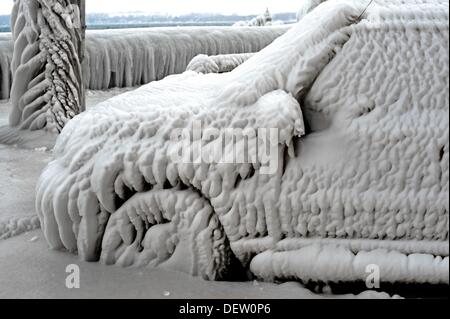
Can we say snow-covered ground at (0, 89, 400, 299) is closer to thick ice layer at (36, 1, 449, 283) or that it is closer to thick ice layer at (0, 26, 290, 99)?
thick ice layer at (36, 1, 449, 283)

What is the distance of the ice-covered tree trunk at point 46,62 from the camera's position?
2543 mm

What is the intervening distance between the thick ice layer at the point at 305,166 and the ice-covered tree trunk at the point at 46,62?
62.9 inches

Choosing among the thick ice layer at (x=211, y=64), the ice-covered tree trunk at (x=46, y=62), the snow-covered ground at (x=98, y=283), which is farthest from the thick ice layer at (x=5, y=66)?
the snow-covered ground at (x=98, y=283)

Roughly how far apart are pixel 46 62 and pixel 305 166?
1963mm

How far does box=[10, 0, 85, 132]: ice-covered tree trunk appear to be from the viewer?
8.34 feet

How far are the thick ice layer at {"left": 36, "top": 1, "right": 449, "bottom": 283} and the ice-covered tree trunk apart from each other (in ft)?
5.24

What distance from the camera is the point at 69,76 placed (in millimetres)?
2645

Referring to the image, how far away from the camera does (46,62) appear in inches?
102

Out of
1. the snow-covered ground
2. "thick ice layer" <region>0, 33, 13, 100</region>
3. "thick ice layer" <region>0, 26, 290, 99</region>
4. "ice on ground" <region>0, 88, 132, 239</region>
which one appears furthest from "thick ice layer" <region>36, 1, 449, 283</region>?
"thick ice layer" <region>0, 26, 290, 99</region>

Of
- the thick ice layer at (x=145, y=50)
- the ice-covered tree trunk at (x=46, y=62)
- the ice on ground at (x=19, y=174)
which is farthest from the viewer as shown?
the thick ice layer at (x=145, y=50)

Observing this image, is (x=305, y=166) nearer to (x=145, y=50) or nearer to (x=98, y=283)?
(x=98, y=283)

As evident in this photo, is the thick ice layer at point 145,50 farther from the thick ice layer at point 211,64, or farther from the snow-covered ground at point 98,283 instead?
the snow-covered ground at point 98,283

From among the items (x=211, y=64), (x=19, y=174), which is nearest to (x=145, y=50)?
(x=19, y=174)

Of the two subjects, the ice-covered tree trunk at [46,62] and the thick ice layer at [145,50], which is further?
the thick ice layer at [145,50]
